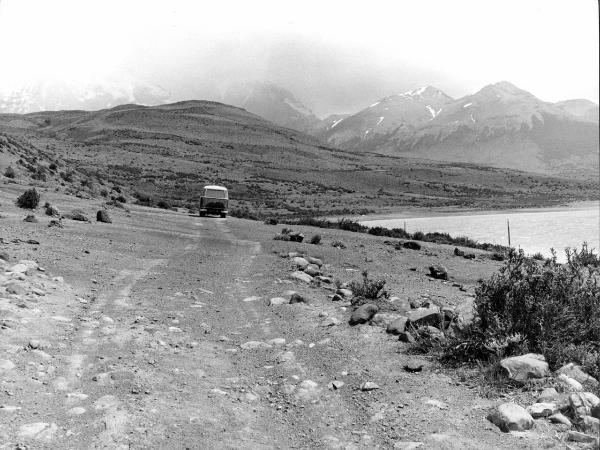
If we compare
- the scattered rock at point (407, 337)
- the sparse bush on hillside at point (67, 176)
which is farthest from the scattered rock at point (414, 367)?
the sparse bush on hillside at point (67, 176)

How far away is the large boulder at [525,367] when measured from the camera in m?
5.62

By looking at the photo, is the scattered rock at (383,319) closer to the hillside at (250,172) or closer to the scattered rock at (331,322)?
the scattered rock at (331,322)

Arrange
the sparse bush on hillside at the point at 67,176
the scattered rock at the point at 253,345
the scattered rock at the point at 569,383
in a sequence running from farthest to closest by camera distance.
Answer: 1. the sparse bush on hillside at the point at 67,176
2. the scattered rock at the point at 253,345
3. the scattered rock at the point at 569,383

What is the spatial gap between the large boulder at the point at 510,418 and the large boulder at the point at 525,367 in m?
0.66

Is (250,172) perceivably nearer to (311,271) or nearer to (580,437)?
(311,271)

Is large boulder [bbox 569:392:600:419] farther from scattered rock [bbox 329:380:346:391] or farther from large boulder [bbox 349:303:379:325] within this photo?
large boulder [bbox 349:303:379:325]

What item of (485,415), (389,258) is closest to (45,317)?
(485,415)

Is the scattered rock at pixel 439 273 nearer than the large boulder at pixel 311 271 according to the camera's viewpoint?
No

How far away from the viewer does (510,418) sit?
15.8ft

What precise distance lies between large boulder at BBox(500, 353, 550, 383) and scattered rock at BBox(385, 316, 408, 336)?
6.74 ft

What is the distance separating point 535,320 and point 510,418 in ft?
6.10

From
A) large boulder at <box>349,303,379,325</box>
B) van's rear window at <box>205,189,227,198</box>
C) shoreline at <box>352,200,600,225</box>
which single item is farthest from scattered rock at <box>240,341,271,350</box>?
shoreline at <box>352,200,600,225</box>

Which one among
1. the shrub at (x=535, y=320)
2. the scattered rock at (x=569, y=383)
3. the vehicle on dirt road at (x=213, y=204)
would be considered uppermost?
the vehicle on dirt road at (x=213, y=204)

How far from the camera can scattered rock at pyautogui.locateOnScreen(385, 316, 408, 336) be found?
775cm
